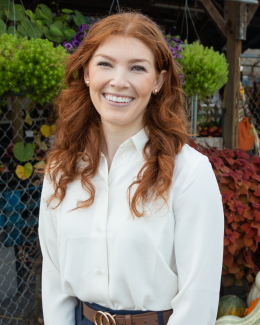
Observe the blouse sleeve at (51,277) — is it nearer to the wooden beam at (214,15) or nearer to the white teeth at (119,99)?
the white teeth at (119,99)

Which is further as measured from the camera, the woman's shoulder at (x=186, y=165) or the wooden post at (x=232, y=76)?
the wooden post at (x=232, y=76)

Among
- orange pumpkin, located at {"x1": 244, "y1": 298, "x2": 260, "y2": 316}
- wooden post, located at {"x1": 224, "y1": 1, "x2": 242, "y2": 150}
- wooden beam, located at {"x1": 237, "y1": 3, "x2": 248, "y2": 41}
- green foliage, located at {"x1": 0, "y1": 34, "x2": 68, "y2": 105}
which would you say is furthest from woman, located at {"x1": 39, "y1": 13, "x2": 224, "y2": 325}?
wooden beam, located at {"x1": 237, "y1": 3, "x2": 248, "y2": 41}

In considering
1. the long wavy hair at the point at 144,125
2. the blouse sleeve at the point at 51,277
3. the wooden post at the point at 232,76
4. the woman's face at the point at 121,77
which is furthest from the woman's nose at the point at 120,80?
the wooden post at the point at 232,76

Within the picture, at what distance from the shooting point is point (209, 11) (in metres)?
2.94

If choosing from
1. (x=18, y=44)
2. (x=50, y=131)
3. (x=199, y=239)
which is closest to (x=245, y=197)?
(x=199, y=239)

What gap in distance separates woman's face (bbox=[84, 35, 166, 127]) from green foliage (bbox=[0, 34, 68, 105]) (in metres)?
0.50

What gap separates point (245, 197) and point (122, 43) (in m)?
1.49

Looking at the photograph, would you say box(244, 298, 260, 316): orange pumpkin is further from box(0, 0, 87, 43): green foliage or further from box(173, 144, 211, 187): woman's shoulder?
box(0, 0, 87, 43): green foliage

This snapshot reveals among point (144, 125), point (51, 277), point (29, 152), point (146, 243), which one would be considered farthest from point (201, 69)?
point (51, 277)

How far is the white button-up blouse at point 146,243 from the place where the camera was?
1.04 m

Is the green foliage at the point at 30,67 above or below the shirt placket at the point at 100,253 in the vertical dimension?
above

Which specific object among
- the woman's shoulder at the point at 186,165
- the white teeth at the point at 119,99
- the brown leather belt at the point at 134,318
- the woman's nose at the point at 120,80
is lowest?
the brown leather belt at the point at 134,318

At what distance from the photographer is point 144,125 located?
4.26 feet

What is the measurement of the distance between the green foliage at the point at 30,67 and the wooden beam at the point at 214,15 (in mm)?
1819
